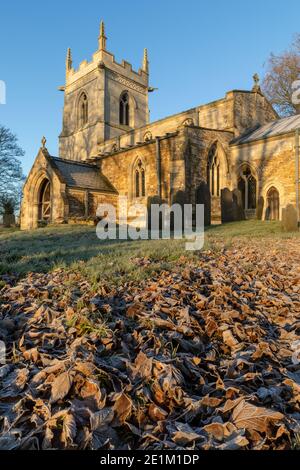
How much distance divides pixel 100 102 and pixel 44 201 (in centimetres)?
1542

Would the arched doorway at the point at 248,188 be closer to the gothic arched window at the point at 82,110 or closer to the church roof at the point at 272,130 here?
the church roof at the point at 272,130

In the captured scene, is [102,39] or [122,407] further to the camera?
[102,39]

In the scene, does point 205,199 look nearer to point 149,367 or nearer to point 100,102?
point 149,367

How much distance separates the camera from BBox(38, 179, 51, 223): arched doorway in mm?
20191

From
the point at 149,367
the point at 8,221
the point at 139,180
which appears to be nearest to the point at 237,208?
the point at 139,180

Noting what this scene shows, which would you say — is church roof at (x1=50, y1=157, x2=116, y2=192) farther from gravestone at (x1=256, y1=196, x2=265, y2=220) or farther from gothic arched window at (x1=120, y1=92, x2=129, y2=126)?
gothic arched window at (x1=120, y1=92, x2=129, y2=126)

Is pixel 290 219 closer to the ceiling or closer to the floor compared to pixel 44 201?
closer to the floor

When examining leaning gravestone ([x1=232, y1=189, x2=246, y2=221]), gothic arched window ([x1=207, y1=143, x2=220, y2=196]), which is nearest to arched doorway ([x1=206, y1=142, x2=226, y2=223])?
gothic arched window ([x1=207, y1=143, x2=220, y2=196])

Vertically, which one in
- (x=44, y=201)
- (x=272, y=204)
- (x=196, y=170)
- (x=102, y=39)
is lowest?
(x=272, y=204)

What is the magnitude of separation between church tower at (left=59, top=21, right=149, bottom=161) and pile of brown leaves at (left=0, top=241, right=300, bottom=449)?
29145 millimetres

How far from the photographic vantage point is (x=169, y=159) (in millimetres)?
18359

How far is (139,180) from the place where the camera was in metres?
21.0

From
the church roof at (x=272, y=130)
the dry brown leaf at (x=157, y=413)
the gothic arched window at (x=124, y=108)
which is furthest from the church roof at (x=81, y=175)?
the dry brown leaf at (x=157, y=413)

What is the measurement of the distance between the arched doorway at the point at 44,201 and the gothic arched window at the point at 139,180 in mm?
6227
